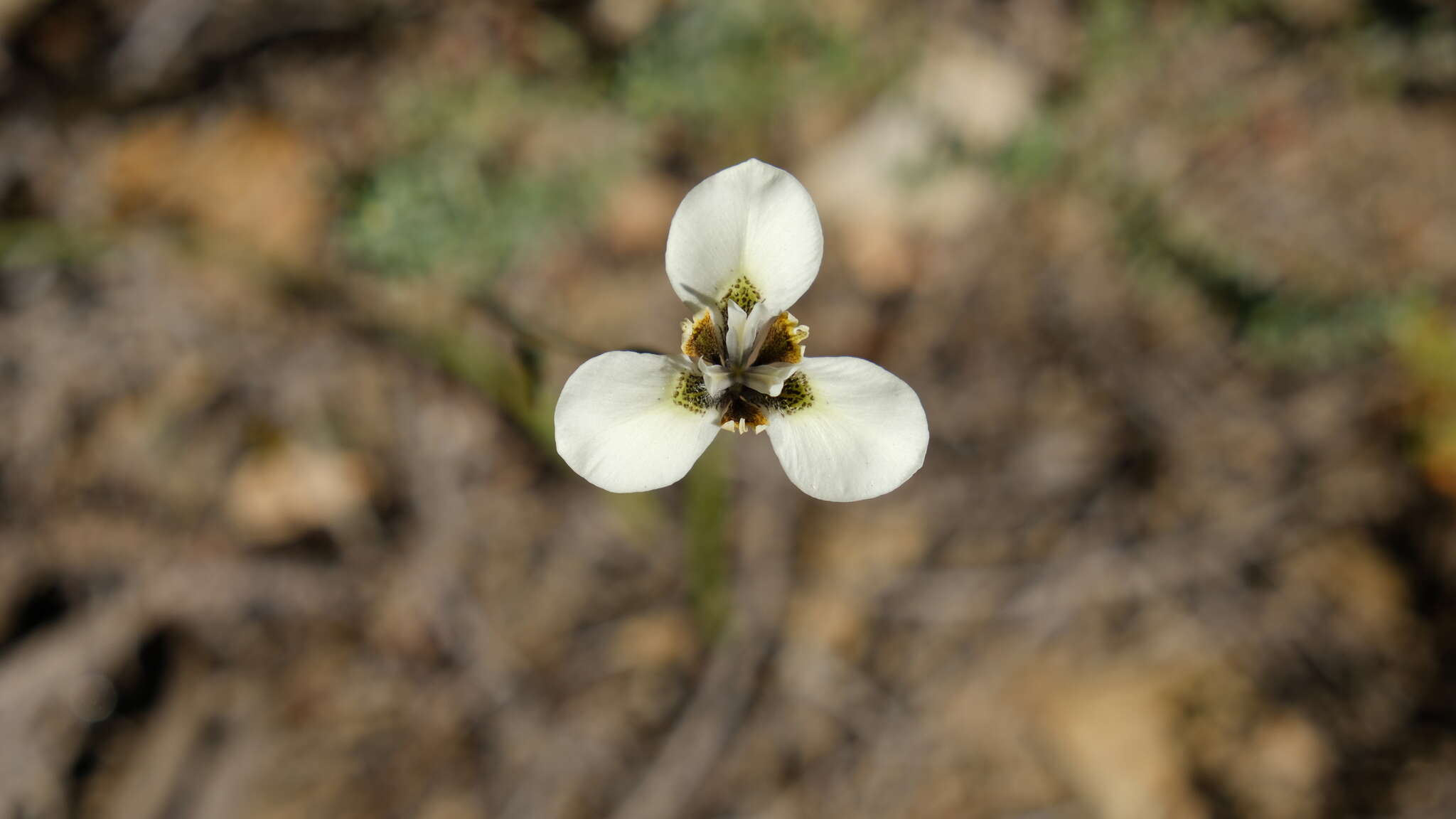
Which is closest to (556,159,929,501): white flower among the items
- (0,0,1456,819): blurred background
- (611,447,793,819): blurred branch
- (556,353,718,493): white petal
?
(556,353,718,493): white petal

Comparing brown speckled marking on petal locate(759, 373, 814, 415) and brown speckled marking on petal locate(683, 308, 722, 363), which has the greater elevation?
brown speckled marking on petal locate(683, 308, 722, 363)

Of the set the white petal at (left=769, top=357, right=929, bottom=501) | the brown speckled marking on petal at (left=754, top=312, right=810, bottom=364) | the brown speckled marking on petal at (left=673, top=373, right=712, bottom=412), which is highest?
the brown speckled marking on petal at (left=754, top=312, right=810, bottom=364)

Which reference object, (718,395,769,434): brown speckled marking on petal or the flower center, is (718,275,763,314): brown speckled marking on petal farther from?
(718,395,769,434): brown speckled marking on petal

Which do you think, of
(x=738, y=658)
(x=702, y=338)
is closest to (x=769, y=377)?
(x=702, y=338)

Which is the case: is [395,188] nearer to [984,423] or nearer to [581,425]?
[581,425]

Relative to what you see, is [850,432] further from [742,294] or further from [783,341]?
[742,294]
